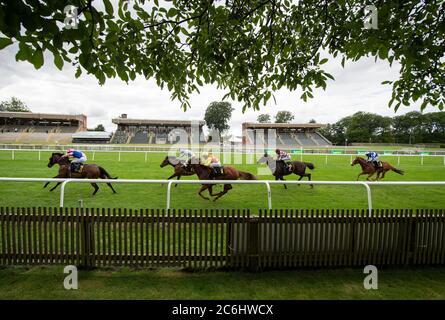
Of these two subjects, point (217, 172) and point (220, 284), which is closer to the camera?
point (220, 284)

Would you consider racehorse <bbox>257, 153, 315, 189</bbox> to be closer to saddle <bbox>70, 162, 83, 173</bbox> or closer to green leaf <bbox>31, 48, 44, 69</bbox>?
saddle <bbox>70, 162, 83, 173</bbox>

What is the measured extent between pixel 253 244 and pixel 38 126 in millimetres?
65028

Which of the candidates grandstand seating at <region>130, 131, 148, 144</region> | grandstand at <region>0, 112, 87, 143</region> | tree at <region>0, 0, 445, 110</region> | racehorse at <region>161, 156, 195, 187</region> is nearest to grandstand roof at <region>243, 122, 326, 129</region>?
grandstand seating at <region>130, 131, 148, 144</region>

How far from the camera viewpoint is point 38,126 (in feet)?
179

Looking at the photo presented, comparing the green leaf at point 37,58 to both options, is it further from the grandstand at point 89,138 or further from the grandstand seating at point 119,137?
the grandstand seating at point 119,137

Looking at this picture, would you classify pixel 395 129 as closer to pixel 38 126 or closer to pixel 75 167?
pixel 75 167

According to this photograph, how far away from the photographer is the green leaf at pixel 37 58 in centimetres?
206

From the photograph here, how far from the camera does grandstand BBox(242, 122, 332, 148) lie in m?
49.3

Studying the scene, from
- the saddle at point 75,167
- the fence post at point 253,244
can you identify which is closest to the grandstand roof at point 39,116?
the saddle at point 75,167

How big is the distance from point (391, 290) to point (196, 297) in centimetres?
251

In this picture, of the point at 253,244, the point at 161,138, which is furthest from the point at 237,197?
the point at 161,138

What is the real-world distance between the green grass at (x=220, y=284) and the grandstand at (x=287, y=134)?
43495 mm

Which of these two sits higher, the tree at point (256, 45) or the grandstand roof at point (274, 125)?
the grandstand roof at point (274, 125)
